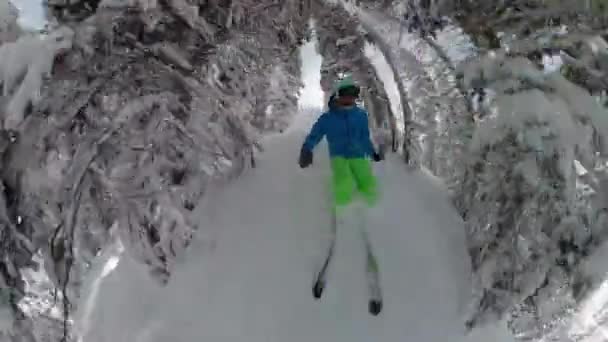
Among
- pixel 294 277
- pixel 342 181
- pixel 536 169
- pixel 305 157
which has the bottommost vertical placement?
pixel 294 277

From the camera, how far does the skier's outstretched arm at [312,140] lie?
5.31 m

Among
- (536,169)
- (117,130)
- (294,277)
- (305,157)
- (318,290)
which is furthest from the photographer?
(305,157)

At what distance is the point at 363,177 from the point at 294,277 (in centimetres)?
110

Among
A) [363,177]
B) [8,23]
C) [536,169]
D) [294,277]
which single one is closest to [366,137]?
[363,177]

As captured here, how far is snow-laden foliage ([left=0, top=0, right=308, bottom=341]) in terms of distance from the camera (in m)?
4.32

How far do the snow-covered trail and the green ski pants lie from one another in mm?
360

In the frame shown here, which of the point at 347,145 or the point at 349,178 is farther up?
the point at 347,145

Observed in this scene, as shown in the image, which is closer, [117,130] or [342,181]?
[117,130]

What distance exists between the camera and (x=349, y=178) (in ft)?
17.2

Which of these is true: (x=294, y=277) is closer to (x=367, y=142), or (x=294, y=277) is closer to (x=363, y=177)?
(x=363, y=177)

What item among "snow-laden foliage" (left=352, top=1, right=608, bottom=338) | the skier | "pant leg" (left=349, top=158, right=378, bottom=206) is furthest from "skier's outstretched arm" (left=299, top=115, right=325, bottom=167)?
"snow-laden foliage" (left=352, top=1, right=608, bottom=338)

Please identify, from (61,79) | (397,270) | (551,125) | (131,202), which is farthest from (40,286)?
(551,125)

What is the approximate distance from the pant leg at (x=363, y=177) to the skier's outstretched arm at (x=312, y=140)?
37 cm

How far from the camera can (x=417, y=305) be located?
195 inches
